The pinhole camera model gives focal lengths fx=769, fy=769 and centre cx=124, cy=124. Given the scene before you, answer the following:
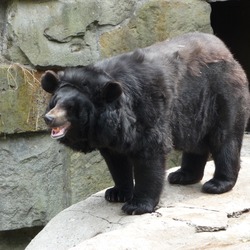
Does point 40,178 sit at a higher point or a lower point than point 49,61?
lower

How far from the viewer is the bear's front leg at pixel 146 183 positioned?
15.4ft

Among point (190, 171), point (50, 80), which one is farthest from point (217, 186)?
point (50, 80)

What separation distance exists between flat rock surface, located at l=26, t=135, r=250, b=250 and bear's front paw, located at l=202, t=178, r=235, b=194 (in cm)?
4

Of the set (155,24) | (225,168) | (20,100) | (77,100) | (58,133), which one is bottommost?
(225,168)

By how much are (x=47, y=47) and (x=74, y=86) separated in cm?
164

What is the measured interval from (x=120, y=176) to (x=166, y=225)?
0.67m

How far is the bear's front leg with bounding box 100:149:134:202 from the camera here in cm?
494

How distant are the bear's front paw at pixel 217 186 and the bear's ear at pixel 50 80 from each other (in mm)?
1294

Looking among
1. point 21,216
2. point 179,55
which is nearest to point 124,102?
point 179,55

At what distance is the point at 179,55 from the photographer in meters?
4.95

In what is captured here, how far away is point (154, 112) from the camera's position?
466cm

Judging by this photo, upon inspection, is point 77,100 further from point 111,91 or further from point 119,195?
point 119,195

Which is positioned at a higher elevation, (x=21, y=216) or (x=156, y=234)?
(x=156, y=234)

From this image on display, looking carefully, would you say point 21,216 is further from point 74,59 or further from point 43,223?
point 74,59
